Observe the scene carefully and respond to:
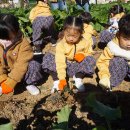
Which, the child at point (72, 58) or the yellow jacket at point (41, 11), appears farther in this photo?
the yellow jacket at point (41, 11)

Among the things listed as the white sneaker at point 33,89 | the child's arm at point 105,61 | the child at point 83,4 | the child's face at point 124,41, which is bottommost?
the child at point 83,4

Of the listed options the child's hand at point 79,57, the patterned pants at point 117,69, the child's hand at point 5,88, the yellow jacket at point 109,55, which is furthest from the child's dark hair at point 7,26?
the patterned pants at point 117,69

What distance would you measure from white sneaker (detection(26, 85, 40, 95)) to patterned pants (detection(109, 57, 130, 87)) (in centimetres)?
82

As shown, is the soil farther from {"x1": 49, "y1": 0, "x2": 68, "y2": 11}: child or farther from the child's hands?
{"x1": 49, "y1": 0, "x2": 68, "y2": 11}: child

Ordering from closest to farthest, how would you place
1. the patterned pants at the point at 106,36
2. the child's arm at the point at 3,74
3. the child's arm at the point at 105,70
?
the child's arm at the point at 105,70, the child's arm at the point at 3,74, the patterned pants at the point at 106,36

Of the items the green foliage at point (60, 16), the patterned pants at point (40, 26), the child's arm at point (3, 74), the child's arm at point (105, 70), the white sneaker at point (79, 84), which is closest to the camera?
the child's arm at point (105, 70)

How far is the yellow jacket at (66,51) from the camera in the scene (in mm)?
4078

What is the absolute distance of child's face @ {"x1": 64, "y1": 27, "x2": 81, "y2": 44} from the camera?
3914 mm

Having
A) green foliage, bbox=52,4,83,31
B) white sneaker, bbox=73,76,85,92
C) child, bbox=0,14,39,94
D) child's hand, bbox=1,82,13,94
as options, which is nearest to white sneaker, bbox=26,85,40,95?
child, bbox=0,14,39,94

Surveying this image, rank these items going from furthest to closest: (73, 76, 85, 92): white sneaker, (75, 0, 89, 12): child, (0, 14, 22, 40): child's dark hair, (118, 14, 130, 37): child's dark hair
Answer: (75, 0, 89, 12): child, (73, 76, 85, 92): white sneaker, (0, 14, 22, 40): child's dark hair, (118, 14, 130, 37): child's dark hair

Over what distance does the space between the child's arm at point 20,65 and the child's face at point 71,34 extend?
1.44ft

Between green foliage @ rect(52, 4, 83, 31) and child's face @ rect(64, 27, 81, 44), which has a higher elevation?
child's face @ rect(64, 27, 81, 44)

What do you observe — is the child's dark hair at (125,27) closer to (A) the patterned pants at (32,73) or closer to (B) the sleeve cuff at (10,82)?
(A) the patterned pants at (32,73)

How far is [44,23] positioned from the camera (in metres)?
6.38
